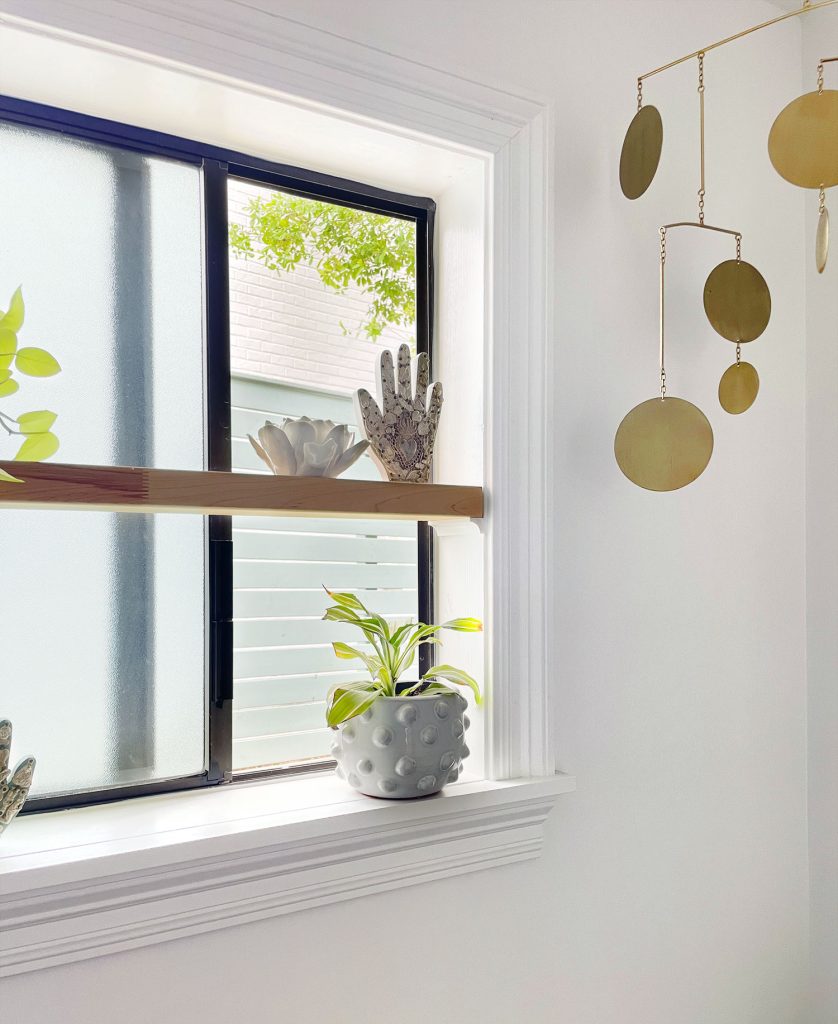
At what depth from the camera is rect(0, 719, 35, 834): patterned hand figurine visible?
883 mm

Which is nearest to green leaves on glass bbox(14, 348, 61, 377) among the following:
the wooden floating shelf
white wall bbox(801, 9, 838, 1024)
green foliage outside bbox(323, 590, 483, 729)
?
the wooden floating shelf

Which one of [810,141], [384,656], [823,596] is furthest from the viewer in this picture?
[823,596]

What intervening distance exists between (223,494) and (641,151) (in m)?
0.80

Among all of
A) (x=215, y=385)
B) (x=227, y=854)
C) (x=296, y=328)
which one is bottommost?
(x=227, y=854)

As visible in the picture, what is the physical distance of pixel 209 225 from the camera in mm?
1191

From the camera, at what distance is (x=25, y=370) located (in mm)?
876

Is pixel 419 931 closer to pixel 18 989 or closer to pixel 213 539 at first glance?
pixel 18 989

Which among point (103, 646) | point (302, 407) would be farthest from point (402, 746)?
point (302, 407)

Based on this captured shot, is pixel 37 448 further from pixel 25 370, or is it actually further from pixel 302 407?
pixel 302 407

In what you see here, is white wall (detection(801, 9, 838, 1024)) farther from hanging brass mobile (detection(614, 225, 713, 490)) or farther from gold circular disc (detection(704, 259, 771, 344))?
hanging brass mobile (detection(614, 225, 713, 490))

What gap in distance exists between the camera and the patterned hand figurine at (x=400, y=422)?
1.17 metres

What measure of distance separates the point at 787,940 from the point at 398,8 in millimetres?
1752

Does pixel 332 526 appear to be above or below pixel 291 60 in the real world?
below

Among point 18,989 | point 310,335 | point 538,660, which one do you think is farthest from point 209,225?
point 18,989
